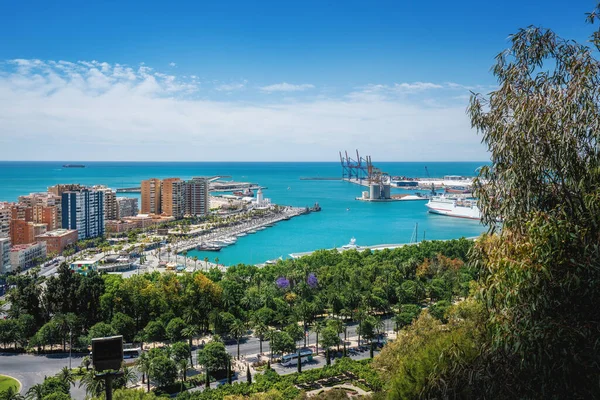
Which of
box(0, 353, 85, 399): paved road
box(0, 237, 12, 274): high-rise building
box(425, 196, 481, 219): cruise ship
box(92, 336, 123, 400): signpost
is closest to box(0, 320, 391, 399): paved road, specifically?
box(0, 353, 85, 399): paved road

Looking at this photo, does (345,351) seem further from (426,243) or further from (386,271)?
(426,243)

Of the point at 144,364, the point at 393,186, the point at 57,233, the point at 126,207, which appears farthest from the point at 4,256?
the point at 393,186

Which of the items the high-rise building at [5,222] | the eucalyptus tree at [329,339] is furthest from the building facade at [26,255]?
the eucalyptus tree at [329,339]

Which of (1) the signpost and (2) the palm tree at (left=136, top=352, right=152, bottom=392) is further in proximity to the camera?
(2) the palm tree at (left=136, top=352, right=152, bottom=392)

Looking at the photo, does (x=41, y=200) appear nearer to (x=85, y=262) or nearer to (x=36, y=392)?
(x=85, y=262)

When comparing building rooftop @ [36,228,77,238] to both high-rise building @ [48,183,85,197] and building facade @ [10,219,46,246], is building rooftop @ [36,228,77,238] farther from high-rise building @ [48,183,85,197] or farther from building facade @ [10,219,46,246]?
high-rise building @ [48,183,85,197]

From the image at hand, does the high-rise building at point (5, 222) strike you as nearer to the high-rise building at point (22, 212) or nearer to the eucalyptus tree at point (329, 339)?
the high-rise building at point (22, 212)
